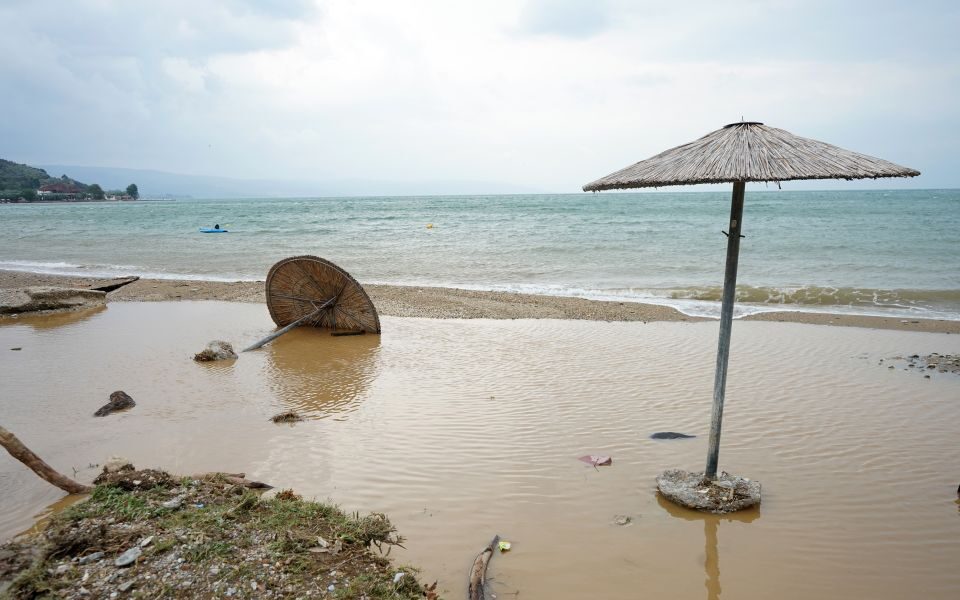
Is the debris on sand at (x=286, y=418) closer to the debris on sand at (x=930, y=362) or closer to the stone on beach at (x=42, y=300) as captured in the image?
the debris on sand at (x=930, y=362)

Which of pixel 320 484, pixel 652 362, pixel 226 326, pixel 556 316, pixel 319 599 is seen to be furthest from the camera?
pixel 556 316

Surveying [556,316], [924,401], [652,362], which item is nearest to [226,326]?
[556,316]

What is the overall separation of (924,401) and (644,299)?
23.9ft

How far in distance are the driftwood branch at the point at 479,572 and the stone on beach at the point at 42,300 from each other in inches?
447

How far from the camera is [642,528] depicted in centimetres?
389

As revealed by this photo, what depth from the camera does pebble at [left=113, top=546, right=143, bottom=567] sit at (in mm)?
2980

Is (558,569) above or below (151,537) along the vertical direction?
below

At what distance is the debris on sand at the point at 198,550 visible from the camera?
284 cm

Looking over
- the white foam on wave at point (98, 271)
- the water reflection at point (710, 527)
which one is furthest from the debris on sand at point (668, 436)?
the white foam on wave at point (98, 271)

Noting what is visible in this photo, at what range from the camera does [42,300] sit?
11.0m

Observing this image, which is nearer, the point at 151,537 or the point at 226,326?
the point at 151,537

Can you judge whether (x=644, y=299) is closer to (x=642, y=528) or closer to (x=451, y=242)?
(x=642, y=528)

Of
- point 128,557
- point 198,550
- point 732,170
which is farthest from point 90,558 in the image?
point 732,170

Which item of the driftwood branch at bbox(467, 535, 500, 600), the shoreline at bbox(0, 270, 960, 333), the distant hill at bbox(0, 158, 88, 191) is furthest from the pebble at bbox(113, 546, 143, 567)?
the distant hill at bbox(0, 158, 88, 191)
